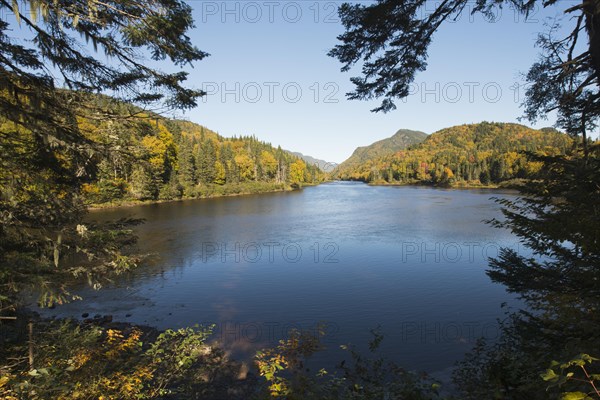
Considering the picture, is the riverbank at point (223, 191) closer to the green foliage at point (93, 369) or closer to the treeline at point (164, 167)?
the treeline at point (164, 167)

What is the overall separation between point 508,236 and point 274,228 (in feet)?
70.6

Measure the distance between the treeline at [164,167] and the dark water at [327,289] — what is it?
328 centimetres

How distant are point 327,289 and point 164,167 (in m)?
51.4

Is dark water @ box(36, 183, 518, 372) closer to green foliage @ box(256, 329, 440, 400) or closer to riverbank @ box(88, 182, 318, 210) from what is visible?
green foliage @ box(256, 329, 440, 400)

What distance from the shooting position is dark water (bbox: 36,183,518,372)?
40.8ft

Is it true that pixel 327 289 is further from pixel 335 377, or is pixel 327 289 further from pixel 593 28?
pixel 593 28

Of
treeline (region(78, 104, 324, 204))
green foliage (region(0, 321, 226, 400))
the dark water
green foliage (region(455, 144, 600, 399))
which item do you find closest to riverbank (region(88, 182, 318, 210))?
treeline (region(78, 104, 324, 204))

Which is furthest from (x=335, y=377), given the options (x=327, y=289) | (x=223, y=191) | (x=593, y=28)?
(x=223, y=191)

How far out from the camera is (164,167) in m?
60.3

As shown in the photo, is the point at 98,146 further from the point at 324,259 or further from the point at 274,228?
the point at 274,228

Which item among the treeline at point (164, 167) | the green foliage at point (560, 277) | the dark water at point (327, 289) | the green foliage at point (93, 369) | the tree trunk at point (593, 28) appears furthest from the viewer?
the dark water at point (327, 289)

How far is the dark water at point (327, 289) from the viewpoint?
12445mm

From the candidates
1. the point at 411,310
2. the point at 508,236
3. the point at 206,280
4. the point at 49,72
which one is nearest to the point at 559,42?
the point at 49,72

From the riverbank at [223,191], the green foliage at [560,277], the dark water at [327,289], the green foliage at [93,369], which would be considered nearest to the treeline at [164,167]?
the riverbank at [223,191]
